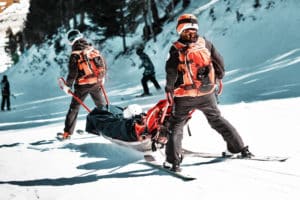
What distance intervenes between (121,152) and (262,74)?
33.2ft

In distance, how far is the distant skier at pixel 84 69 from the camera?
8086mm

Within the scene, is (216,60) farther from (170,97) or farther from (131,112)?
(131,112)

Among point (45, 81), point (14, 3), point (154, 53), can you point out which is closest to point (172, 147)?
point (154, 53)

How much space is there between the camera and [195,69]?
5.19m

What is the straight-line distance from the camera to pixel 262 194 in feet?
14.2

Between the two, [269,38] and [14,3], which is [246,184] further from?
[14,3]

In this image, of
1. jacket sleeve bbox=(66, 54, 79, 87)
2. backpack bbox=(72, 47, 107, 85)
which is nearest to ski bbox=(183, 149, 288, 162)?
backpack bbox=(72, 47, 107, 85)

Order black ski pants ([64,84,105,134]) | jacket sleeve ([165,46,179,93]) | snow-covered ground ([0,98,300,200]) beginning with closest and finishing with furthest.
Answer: snow-covered ground ([0,98,300,200]) → jacket sleeve ([165,46,179,93]) → black ski pants ([64,84,105,134])

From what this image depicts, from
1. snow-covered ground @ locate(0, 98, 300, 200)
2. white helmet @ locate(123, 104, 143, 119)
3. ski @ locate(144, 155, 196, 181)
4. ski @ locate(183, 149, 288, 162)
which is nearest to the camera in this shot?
snow-covered ground @ locate(0, 98, 300, 200)

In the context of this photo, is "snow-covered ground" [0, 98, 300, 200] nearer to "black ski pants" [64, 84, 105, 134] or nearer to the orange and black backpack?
"black ski pants" [64, 84, 105, 134]

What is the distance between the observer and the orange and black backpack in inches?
202

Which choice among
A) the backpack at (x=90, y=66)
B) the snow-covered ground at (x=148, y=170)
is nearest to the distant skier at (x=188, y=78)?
the snow-covered ground at (x=148, y=170)

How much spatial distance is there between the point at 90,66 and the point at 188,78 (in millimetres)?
3324

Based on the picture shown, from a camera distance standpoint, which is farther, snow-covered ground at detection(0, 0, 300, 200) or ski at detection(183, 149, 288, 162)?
ski at detection(183, 149, 288, 162)
